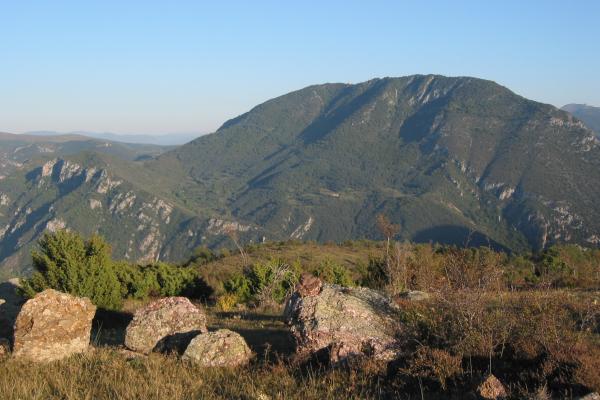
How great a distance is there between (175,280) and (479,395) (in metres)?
17.3

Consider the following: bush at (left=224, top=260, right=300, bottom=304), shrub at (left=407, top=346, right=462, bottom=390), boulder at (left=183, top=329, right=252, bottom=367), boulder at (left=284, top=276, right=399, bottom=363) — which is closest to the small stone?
boulder at (left=284, top=276, right=399, bottom=363)

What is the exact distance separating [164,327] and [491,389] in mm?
6038

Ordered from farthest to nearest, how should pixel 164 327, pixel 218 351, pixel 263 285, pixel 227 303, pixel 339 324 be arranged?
pixel 263 285 → pixel 227 303 → pixel 164 327 → pixel 339 324 → pixel 218 351

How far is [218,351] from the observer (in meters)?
8.55

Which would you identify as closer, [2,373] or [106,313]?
[2,373]

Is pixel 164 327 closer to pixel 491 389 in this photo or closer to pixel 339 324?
pixel 339 324

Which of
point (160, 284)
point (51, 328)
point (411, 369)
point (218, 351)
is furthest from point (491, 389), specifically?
point (160, 284)

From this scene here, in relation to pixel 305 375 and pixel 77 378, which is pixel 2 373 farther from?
pixel 305 375

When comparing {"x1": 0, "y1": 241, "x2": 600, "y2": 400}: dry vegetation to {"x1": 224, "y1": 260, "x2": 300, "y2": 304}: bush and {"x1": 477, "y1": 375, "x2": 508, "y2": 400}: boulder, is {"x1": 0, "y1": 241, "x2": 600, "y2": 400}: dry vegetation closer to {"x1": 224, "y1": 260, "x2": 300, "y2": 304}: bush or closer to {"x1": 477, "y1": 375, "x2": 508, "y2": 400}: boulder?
{"x1": 477, "y1": 375, "x2": 508, "y2": 400}: boulder

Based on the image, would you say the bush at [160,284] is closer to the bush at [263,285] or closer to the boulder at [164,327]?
the bush at [263,285]

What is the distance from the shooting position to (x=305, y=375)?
787 centimetres

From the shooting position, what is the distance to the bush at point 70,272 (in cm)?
1436

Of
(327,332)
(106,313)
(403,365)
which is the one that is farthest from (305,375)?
(106,313)

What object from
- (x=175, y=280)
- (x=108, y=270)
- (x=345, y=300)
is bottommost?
(x=175, y=280)
